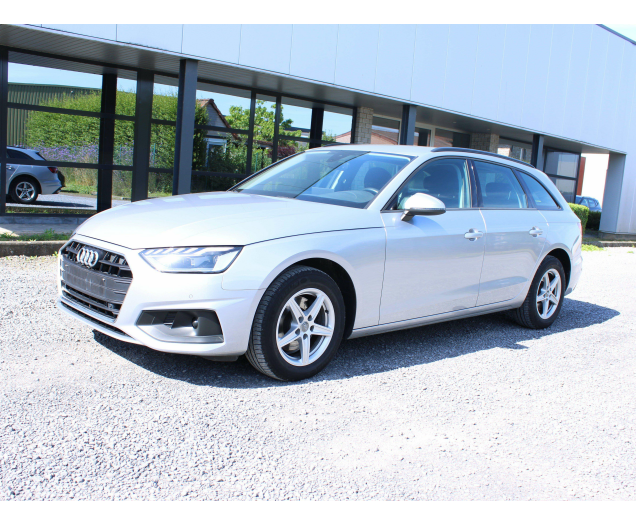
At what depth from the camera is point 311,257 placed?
374cm

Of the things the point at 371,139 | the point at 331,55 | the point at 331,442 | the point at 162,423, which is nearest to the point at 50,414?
the point at 162,423

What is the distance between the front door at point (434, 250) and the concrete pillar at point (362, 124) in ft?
33.2

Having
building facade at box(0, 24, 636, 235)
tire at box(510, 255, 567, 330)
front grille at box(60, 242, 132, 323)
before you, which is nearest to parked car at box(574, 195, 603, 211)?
building facade at box(0, 24, 636, 235)

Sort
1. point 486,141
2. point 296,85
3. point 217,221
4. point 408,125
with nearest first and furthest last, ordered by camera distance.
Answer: point 217,221
point 296,85
point 408,125
point 486,141

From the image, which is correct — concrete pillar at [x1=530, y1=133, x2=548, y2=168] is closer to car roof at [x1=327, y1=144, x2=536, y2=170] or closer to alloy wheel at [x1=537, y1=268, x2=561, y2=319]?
alloy wheel at [x1=537, y1=268, x2=561, y2=319]

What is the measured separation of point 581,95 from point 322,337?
16507 millimetres

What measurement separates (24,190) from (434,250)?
8878mm

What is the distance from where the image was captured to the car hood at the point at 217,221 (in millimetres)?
3518

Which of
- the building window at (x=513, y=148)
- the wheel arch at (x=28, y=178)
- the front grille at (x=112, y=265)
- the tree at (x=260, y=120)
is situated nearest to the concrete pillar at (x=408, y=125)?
the tree at (x=260, y=120)

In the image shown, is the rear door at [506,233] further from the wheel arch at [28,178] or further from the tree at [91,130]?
the wheel arch at [28,178]

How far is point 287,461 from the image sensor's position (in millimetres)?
2814

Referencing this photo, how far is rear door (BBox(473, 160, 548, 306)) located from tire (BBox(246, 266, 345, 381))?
5.54 feet

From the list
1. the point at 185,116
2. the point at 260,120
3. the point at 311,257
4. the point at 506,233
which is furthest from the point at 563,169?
the point at 311,257

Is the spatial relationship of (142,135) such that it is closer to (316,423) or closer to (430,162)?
(430,162)
